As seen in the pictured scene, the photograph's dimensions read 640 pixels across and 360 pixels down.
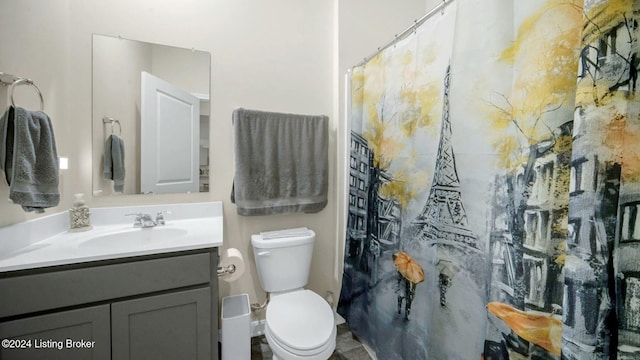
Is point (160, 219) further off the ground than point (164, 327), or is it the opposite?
point (160, 219)

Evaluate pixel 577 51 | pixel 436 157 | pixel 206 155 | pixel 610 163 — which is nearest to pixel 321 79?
pixel 206 155

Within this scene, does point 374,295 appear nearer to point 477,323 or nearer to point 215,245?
point 477,323

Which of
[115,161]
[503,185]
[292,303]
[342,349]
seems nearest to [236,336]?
[292,303]

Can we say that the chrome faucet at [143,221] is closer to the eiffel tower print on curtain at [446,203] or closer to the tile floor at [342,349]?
the tile floor at [342,349]

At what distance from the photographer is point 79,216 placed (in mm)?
1366

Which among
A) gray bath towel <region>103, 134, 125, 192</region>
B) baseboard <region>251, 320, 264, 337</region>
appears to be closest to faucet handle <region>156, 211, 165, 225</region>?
gray bath towel <region>103, 134, 125, 192</region>

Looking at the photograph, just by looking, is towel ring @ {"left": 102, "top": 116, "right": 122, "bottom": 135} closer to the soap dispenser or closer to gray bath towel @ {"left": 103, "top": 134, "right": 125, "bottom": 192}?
gray bath towel @ {"left": 103, "top": 134, "right": 125, "bottom": 192}

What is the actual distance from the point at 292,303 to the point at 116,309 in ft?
2.64

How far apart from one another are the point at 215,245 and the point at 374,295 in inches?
39.1

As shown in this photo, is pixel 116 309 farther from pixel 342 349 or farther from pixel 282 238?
pixel 342 349

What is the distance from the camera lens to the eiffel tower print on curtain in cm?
105

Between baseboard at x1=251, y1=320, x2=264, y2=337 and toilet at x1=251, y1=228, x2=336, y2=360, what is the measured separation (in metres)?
0.36

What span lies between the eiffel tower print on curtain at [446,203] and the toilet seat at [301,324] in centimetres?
67

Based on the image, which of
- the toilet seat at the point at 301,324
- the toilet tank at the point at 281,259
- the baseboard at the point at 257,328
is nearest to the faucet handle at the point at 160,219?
the toilet tank at the point at 281,259
